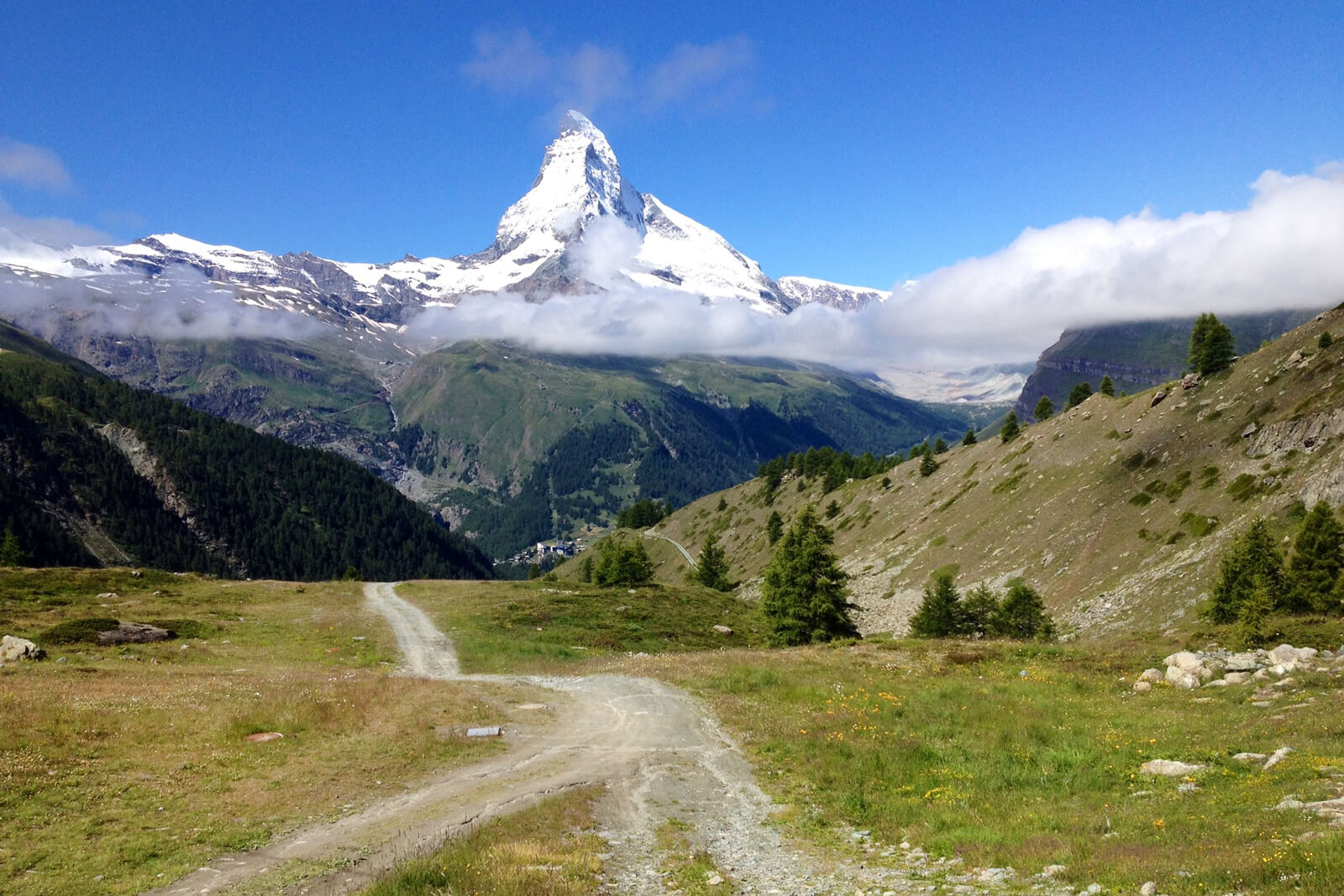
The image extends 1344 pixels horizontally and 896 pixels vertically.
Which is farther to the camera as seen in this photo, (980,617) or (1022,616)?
(980,617)

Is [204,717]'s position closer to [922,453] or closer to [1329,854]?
[1329,854]

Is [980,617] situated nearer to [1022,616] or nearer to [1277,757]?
[1022,616]

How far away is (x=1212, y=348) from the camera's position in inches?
4050

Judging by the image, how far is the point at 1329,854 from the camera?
10836 millimetres

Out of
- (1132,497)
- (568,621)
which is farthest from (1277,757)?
(1132,497)

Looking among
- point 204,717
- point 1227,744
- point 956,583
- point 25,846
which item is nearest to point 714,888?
point 25,846

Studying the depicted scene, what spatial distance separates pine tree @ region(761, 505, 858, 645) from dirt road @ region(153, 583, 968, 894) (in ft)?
84.5

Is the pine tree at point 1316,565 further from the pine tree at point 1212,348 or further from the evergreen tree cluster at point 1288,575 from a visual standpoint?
the pine tree at point 1212,348

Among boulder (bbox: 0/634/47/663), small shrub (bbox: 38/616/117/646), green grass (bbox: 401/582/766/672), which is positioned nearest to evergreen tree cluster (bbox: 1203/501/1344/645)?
green grass (bbox: 401/582/766/672)

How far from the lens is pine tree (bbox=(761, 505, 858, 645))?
56156mm

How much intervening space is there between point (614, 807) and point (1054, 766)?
12.6 m

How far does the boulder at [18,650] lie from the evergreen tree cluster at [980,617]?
59507 mm

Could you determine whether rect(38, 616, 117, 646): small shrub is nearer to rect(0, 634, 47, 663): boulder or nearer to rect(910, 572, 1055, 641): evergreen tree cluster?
rect(0, 634, 47, 663): boulder

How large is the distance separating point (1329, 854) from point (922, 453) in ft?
528
